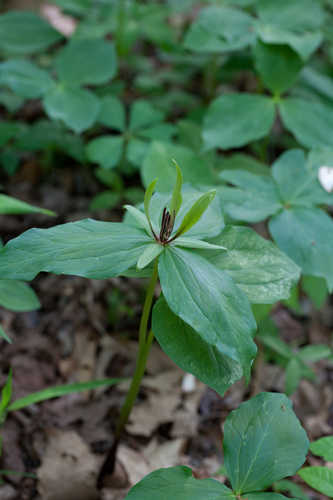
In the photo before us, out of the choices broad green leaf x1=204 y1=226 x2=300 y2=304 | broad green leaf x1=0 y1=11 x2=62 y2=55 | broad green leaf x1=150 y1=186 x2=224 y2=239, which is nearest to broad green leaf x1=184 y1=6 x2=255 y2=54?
broad green leaf x1=0 y1=11 x2=62 y2=55

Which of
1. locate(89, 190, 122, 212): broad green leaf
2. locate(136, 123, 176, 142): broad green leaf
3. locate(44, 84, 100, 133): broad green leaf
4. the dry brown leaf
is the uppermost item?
locate(44, 84, 100, 133): broad green leaf

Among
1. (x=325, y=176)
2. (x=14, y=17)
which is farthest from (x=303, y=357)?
(x=14, y=17)

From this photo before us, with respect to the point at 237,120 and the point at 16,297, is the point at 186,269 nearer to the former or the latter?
the point at 16,297

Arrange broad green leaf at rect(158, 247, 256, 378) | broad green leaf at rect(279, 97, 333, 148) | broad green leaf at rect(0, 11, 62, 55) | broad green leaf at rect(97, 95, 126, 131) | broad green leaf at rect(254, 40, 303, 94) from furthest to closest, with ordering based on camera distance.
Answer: broad green leaf at rect(0, 11, 62, 55) < broad green leaf at rect(97, 95, 126, 131) < broad green leaf at rect(254, 40, 303, 94) < broad green leaf at rect(279, 97, 333, 148) < broad green leaf at rect(158, 247, 256, 378)

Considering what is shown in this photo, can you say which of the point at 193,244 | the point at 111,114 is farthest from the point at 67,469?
the point at 111,114

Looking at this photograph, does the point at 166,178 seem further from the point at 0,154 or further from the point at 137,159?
the point at 0,154

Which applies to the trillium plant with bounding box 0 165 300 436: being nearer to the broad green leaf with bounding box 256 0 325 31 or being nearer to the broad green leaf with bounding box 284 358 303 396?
the broad green leaf with bounding box 284 358 303 396

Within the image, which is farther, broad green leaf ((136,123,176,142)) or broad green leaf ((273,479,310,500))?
broad green leaf ((136,123,176,142))
